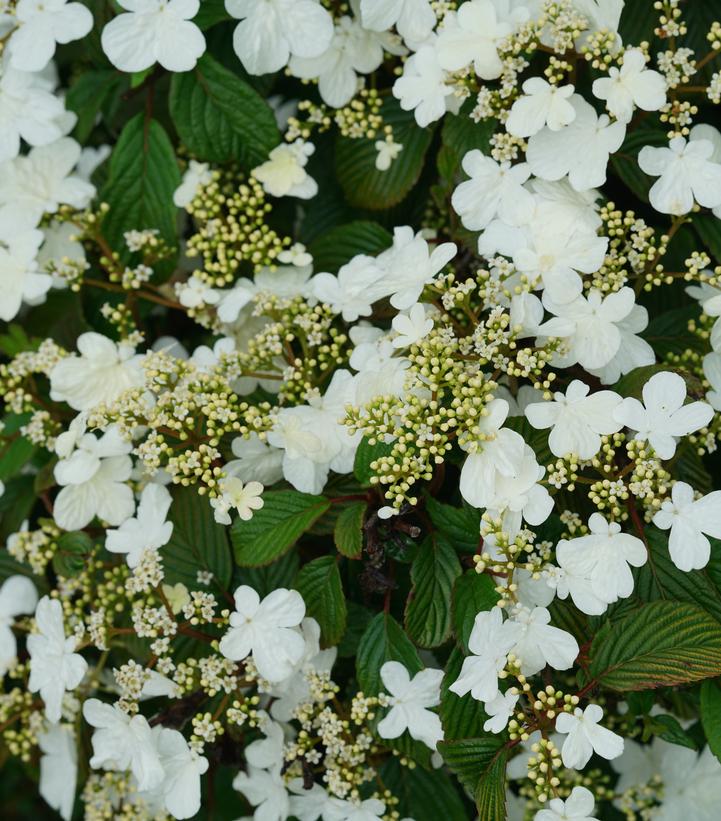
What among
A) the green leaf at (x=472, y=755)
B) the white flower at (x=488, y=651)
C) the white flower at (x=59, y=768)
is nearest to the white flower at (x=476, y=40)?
the white flower at (x=488, y=651)

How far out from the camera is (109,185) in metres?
1.16

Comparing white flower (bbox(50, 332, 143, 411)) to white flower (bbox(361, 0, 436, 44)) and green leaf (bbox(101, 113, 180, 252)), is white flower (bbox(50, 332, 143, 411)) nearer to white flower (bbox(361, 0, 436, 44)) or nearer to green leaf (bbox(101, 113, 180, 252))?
green leaf (bbox(101, 113, 180, 252))

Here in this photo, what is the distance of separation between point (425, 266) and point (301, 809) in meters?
0.56

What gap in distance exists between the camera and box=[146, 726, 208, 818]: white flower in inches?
37.0

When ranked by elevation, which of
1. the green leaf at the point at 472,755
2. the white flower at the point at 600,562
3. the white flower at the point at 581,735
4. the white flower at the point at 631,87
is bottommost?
the green leaf at the point at 472,755

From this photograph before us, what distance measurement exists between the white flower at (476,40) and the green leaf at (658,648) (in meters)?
0.53

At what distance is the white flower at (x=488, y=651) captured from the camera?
2.70 ft

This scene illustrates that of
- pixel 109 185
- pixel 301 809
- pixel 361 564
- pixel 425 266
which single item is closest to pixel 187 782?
pixel 301 809

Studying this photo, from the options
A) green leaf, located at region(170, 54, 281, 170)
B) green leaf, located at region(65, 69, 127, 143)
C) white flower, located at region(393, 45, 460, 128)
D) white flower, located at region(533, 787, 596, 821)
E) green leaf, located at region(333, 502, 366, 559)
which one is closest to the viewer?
white flower, located at region(533, 787, 596, 821)

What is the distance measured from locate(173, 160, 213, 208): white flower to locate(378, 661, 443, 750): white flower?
1.86 feet

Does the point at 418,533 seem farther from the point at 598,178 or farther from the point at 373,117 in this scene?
the point at 373,117

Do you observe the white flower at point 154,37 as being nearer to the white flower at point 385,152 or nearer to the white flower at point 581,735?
the white flower at point 385,152

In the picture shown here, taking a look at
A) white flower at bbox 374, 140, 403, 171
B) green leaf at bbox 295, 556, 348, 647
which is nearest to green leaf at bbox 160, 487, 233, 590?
green leaf at bbox 295, 556, 348, 647

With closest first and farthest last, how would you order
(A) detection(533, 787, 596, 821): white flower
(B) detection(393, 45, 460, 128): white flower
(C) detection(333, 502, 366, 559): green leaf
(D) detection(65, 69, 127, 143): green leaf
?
(A) detection(533, 787, 596, 821): white flower
(C) detection(333, 502, 366, 559): green leaf
(B) detection(393, 45, 460, 128): white flower
(D) detection(65, 69, 127, 143): green leaf
